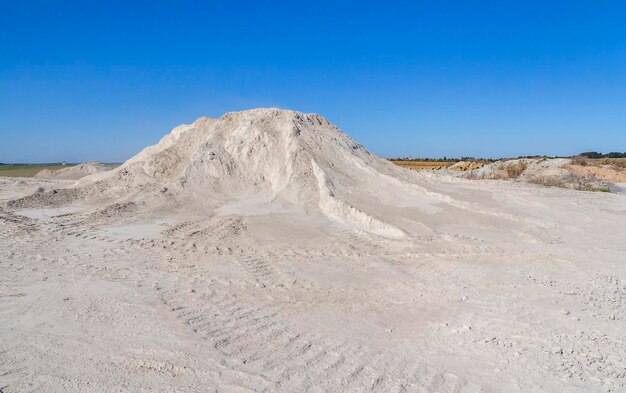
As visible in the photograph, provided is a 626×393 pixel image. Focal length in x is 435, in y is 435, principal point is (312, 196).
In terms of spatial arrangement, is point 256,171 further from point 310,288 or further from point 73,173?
point 73,173

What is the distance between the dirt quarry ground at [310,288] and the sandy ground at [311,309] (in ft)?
0.09

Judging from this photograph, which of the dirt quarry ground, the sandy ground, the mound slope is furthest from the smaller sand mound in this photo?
the sandy ground

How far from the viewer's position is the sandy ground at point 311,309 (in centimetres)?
400

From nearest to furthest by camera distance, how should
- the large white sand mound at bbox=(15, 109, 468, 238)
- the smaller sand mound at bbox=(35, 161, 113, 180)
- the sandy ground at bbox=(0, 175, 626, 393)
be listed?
the sandy ground at bbox=(0, 175, 626, 393) → the large white sand mound at bbox=(15, 109, 468, 238) → the smaller sand mound at bbox=(35, 161, 113, 180)

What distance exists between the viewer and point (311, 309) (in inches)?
223

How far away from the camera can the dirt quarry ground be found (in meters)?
4.06

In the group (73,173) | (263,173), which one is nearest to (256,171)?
(263,173)

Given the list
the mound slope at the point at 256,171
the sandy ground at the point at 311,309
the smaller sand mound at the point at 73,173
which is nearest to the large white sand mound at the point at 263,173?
the mound slope at the point at 256,171

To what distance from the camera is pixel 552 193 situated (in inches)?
598

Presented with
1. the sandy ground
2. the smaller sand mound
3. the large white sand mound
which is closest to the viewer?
the sandy ground

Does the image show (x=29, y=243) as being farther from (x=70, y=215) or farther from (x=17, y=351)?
(x=17, y=351)

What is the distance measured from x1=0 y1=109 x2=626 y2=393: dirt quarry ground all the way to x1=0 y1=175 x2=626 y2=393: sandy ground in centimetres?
3

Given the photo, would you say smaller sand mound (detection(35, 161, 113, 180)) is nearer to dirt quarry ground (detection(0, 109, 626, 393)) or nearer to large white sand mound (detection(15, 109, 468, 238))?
large white sand mound (detection(15, 109, 468, 238))

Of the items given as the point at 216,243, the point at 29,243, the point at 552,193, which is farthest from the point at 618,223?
the point at 29,243
